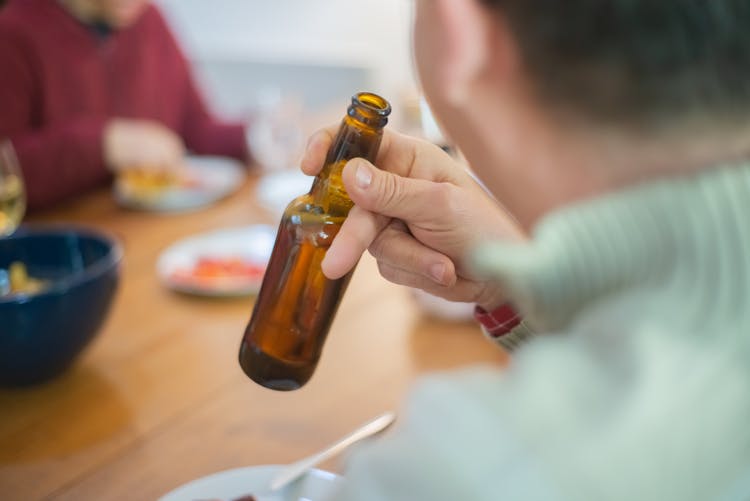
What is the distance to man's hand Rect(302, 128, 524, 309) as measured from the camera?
0.74 metres

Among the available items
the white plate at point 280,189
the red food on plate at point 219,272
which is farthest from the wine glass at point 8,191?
the white plate at point 280,189

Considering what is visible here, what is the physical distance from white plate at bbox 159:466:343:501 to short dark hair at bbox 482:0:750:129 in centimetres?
42

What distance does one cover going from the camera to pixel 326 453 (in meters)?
0.74

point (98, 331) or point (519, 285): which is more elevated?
point (519, 285)

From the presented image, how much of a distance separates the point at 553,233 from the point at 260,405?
523mm

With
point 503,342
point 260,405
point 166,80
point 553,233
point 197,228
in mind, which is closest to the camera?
point 553,233

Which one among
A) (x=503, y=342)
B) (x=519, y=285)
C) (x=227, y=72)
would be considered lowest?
(x=227, y=72)

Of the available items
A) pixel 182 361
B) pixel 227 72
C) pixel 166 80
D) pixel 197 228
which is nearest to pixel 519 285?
pixel 182 361

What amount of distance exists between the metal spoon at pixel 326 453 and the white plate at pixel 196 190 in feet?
2.55

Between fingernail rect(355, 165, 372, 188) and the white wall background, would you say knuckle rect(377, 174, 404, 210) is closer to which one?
fingernail rect(355, 165, 372, 188)

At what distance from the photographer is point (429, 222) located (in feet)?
2.61

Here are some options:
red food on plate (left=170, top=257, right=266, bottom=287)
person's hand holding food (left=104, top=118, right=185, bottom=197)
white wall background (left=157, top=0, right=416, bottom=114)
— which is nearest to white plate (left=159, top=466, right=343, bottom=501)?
red food on plate (left=170, top=257, right=266, bottom=287)

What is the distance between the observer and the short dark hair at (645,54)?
417 millimetres

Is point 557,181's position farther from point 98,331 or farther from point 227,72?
point 227,72
